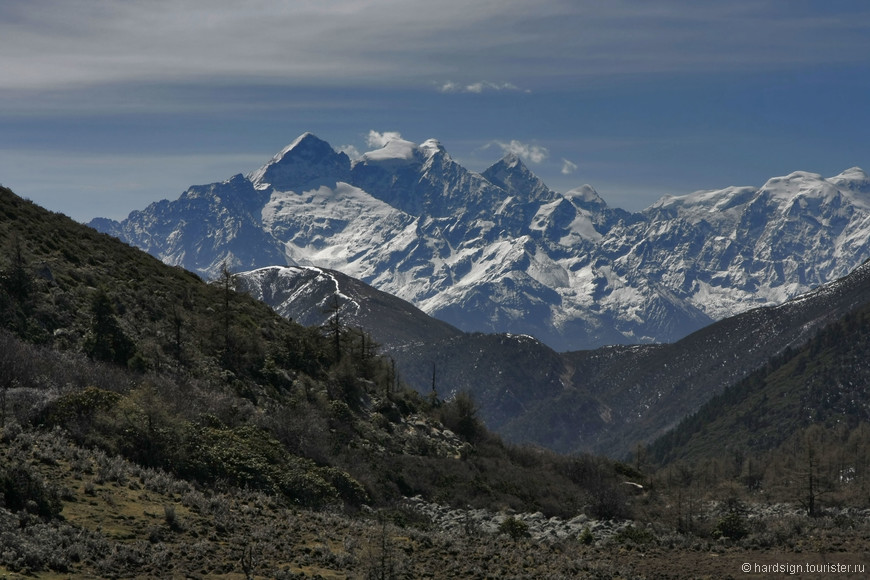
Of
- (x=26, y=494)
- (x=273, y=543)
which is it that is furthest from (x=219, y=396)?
(x=26, y=494)

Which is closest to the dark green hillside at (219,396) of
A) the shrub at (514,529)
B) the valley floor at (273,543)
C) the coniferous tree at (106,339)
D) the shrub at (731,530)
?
the coniferous tree at (106,339)

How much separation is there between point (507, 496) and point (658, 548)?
19830 mm

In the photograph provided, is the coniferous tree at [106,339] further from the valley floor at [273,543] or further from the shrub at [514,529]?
the shrub at [514,529]

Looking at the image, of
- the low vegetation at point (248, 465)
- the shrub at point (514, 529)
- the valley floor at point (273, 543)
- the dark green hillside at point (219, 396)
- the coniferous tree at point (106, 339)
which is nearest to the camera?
the valley floor at point (273, 543)

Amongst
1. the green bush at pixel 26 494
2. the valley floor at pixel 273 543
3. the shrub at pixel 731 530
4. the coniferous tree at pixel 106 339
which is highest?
the coniferous tree at pixel 106 339

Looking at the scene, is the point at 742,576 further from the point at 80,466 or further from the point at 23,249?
the point at 23,249

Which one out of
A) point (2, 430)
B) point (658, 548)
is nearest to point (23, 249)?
point (2, 430)

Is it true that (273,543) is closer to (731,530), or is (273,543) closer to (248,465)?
(248,465)

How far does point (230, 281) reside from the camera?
70.7 metres

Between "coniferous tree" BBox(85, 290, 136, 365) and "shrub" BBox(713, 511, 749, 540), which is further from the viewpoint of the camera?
"coniferous tree" BBox(85, 290, 136, 365)

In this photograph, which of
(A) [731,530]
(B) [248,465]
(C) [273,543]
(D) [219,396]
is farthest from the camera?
(D) [219,396]

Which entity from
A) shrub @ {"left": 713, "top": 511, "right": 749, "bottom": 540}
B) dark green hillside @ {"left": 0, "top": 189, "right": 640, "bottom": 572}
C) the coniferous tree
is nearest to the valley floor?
shrub @ {"left": 713, "top": 511, "right": 749, "bottom": 540}

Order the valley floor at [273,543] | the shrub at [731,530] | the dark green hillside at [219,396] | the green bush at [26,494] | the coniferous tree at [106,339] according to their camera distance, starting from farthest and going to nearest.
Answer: the coniferous tree at [106,339], the shrub at [731,530], the dark green hillside at [219,396], the green bush at [26,494], the valley floor at [273,543]

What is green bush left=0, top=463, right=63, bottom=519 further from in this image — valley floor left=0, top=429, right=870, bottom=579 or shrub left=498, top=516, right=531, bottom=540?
shrub left=498, top=516, right=531, bottom=540
